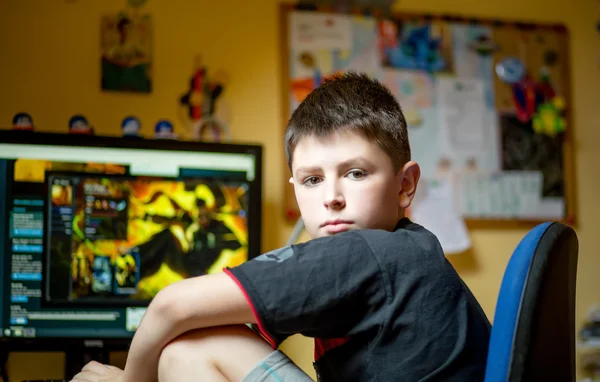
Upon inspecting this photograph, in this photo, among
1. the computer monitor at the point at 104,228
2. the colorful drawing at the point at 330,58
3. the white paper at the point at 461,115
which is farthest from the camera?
the white paper at the point at 461,115

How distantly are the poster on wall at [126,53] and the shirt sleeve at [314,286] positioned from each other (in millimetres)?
1304

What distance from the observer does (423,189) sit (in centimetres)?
213

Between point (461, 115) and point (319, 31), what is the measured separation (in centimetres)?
56

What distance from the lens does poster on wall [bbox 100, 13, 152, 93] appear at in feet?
6.37

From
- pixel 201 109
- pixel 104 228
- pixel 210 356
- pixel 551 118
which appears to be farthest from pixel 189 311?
pixel 551 118

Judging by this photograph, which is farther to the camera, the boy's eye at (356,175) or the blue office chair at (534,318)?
the boy's eye at (356,175)

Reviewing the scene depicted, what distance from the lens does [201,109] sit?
1.99m

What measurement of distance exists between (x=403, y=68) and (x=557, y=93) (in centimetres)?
58

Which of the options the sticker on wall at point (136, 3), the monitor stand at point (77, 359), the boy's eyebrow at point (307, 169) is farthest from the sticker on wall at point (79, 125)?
the boy's eyebrow at point (307, 169)

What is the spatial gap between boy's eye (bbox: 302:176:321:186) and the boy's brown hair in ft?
0.21

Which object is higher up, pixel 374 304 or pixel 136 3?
pixel 136 3

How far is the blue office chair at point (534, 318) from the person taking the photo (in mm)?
771

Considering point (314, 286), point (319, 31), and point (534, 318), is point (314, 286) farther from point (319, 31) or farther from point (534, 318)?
point (319, 31)

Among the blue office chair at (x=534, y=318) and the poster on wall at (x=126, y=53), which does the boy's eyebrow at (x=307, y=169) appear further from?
the poster on wall at (x=126, y=53)
